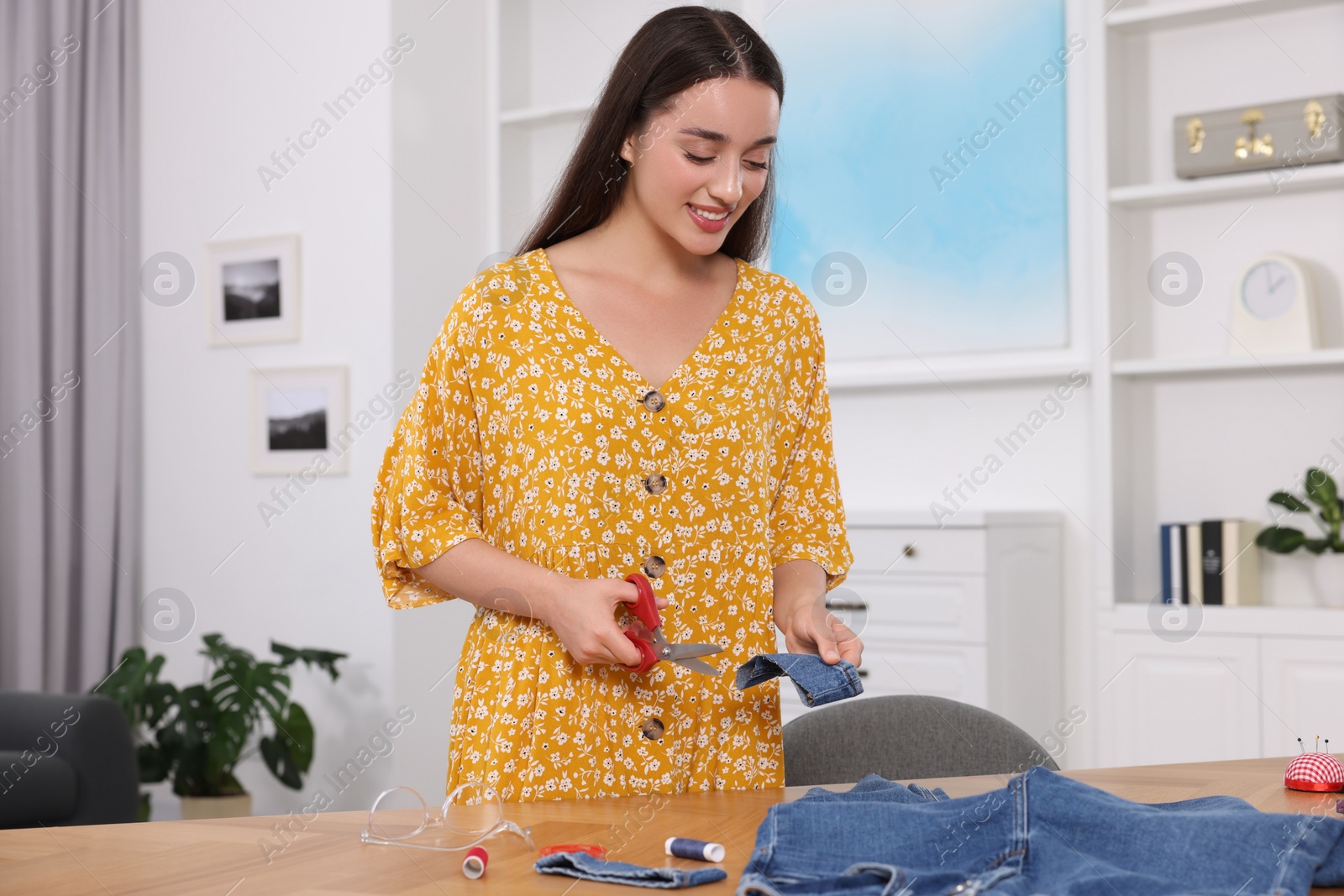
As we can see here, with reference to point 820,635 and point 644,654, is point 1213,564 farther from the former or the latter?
point 644,654

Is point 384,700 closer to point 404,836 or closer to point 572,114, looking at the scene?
point 572,114

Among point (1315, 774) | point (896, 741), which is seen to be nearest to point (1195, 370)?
point (896, 741)

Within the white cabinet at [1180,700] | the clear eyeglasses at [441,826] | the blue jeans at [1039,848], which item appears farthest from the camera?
the white cabinet at [1180,700]

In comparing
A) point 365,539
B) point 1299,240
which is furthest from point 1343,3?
point 365,539

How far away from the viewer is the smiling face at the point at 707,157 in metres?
1.39

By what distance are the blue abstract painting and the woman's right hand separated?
7.99ft

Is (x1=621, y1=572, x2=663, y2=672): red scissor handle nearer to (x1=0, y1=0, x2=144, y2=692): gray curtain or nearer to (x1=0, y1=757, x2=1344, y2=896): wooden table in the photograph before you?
(x1=0, y1=757, x2=1344, y2=896): wooden table

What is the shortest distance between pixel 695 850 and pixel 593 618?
0.36 meters

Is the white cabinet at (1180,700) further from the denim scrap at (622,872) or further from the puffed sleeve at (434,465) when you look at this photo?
the denim scrap at (622,872)

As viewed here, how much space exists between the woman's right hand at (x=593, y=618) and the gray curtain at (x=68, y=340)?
3.53 m

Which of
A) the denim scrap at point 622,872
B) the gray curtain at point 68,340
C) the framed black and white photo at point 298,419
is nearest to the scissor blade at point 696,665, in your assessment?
the denim scrap at point 622,872

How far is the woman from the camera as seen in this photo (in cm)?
137

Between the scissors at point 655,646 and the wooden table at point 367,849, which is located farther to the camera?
the scissors at point 655,646

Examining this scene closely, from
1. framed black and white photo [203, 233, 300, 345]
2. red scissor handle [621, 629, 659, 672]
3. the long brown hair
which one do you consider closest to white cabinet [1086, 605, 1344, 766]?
the long brown hair
